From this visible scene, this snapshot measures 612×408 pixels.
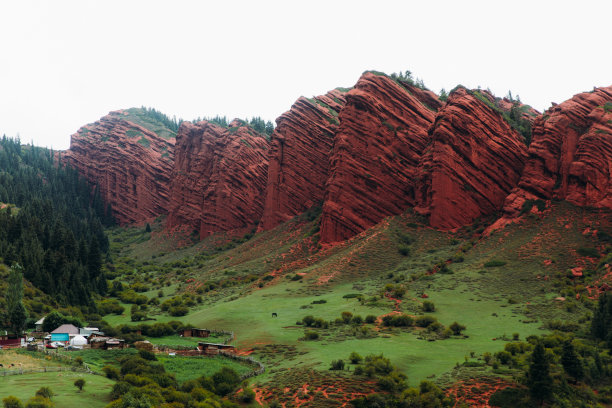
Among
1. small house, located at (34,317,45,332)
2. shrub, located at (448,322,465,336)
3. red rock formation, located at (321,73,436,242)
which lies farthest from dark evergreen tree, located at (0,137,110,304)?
shrub, located at (448,322,465,336)

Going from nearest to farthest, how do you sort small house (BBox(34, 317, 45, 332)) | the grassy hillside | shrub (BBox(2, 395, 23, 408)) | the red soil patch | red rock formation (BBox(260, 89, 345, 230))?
shrub (BBox(2, 395, 23, 408))
the red soil patch
the grassy hillside
small house (BBox(34, 317, 45, 332))
red rock formation (BBox(260, 89, 345, 230))

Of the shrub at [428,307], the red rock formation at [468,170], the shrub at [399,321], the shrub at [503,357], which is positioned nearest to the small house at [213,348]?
the shrub at [399,321]

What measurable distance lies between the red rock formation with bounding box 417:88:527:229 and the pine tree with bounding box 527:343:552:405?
161ft

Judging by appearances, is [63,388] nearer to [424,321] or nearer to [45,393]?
[45,393]

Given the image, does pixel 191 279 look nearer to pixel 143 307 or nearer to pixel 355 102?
pixel 143 307

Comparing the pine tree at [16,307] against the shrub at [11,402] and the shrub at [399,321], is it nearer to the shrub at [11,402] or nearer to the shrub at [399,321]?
the shrub at [11,402]

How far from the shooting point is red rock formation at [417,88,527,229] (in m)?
88.8

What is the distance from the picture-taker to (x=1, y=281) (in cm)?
7256

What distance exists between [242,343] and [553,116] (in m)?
56.4

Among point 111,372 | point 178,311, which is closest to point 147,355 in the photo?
point 111,372

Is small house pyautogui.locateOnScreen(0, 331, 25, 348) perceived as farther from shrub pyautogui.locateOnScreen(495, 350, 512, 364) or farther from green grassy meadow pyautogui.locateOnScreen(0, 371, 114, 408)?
shrub pyautogui.locateOnScreen(495, 350, 512, 364)

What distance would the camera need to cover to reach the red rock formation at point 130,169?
180m

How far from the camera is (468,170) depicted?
89.0 m

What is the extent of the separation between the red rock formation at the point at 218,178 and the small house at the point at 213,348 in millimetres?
79412
